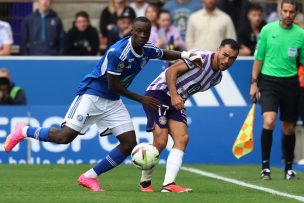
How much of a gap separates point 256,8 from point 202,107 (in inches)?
95.2

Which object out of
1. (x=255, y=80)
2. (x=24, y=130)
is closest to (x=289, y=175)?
(x=255, y=80)

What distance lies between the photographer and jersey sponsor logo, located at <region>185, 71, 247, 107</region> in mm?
18969

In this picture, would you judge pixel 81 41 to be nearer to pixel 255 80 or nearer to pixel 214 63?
pixel 255 80

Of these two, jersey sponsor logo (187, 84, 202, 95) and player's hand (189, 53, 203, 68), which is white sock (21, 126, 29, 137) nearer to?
jersey sponsor logo (187, 84, 202, 95)

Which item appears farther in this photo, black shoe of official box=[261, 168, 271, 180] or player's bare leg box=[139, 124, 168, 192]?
black shoe of official box=[261, 168, 271, 180]

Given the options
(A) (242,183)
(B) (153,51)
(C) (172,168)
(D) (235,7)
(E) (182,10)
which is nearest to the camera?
(C) (172,168)

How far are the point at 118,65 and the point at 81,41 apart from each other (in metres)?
8.54

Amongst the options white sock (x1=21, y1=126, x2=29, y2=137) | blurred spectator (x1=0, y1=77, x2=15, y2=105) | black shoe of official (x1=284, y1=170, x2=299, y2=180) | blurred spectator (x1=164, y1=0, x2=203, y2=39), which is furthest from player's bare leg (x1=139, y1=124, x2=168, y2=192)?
blurred spectator (x1=164, y1=0, x2=203, y2=39)

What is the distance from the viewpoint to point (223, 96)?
19.0m

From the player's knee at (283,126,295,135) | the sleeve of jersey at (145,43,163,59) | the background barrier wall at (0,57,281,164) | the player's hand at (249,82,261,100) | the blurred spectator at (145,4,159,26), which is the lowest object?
the background barrier wall at (0,57,281,164)

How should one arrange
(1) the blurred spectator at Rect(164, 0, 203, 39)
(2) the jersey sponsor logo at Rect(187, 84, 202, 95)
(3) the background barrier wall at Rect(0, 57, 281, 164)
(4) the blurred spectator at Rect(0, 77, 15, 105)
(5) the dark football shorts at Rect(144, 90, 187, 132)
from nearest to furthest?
(5) the dark football shorts at Rect(144, 90, 187, 132) → (2) the jersey sponsor logo at Rect(187, 84, 202, 95) → (3) the background barrier wall at Rect(0, 57, 281, 164) → (4) the blurred spectator at Rect(0, 77, 15, 105) → (1) the blurred spectator at Rect(164, 0, 203, 39)

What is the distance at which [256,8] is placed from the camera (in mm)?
19250

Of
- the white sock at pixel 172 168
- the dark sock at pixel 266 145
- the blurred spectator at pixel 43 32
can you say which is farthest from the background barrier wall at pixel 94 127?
the white sock at pixel 172 168

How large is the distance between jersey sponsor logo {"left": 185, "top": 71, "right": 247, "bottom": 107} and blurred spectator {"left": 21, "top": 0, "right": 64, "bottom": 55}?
286cm
